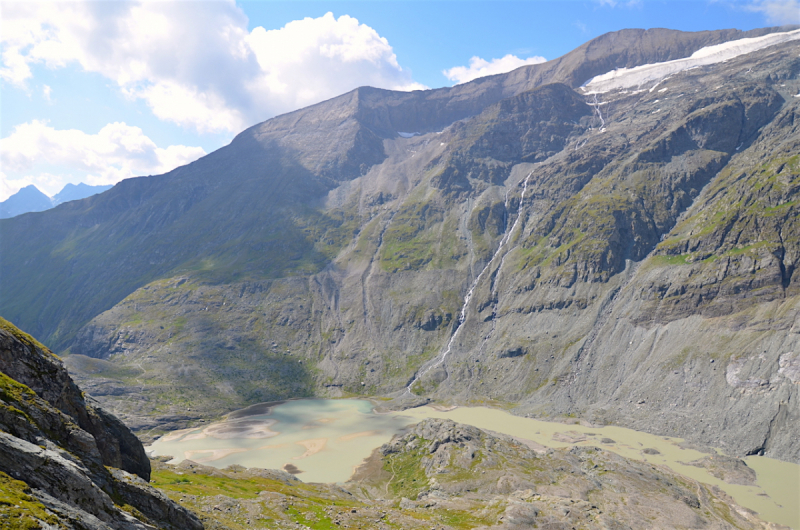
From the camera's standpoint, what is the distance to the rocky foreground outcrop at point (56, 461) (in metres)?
20.6

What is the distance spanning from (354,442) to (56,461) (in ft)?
387

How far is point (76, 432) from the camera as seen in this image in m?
29.2

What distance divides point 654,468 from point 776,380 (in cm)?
4994

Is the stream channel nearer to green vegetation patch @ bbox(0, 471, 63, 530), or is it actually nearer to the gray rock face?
the gray rock face

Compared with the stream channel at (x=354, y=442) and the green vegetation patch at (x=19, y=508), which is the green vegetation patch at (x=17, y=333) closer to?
the green vegetation patch at (x=19, y=508)

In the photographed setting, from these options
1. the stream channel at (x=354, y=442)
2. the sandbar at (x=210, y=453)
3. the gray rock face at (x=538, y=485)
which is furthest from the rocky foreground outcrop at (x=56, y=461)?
the sandbar at (x=210, y=453)

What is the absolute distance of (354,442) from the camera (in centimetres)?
13312

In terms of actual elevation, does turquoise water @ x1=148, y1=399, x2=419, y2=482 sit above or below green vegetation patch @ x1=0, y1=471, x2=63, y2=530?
below

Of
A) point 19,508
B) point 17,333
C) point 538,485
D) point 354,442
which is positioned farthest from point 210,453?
point 19,508

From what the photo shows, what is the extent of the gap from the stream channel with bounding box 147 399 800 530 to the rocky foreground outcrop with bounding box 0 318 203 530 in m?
78.5

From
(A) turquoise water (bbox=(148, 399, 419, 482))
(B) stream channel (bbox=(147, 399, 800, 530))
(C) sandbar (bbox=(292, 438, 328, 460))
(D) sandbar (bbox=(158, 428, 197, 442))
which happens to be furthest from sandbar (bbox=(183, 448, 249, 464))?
(D) sandbar (bbox=(158, 428, 197, 442))

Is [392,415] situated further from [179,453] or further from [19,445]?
[19,445]

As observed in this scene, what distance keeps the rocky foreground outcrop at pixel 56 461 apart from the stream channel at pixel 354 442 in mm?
78526

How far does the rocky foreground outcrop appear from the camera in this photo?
20.6 meters
